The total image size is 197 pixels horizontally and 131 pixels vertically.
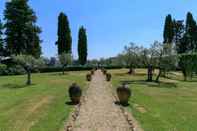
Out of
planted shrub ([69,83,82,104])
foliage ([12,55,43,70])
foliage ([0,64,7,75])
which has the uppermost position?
foliage ([12,55,43,70])

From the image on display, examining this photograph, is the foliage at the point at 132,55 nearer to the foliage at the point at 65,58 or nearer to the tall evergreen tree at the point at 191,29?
the foliage at the point at 65,58

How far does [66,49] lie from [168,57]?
1174 inches

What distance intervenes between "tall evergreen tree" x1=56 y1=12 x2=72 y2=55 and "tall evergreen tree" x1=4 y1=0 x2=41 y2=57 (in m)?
7.73

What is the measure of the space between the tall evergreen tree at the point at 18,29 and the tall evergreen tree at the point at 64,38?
7728 millimetres

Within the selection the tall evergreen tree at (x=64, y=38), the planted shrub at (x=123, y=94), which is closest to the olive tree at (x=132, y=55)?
the tall evergreen tree at (x=64, y=38)

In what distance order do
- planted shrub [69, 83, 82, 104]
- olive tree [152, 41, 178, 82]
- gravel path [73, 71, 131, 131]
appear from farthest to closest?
olive tree [152, 41, 178, 82]
planted shrub [69, 83, 82, 104]
gravel path [73, 71, 131, 131]

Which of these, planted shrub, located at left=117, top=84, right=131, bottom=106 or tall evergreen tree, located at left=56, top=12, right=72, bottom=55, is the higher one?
tall evergreen tree, located at left=56, top=12, right=72, bottom=55

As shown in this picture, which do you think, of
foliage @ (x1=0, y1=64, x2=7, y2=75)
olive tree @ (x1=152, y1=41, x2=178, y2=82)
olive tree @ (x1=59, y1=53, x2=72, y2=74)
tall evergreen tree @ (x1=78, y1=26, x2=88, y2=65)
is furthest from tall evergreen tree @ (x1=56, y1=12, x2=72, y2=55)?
olive tree @ (x1=152, y1=41, x2=178, y2=82)

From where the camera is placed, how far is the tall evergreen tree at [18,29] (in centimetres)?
6844

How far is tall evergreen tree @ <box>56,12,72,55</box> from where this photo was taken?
76000 mm

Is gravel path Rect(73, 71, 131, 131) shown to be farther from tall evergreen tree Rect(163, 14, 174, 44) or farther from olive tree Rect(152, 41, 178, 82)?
tall evergreen tree Rect(163, 14, 174, 44)

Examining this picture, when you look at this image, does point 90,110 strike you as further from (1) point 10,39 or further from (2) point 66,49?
(2) point 66,49

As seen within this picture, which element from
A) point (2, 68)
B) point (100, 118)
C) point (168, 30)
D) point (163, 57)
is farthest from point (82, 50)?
point (100, 118)

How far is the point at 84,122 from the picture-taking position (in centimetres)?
1529
